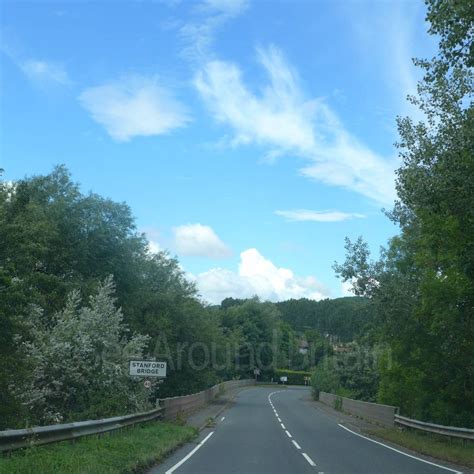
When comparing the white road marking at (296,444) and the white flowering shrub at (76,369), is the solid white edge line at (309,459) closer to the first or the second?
the white road marking at (296,444)

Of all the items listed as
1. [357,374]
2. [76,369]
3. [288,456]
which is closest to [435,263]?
[288,456]

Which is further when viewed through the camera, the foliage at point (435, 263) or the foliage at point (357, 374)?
the foliage at point (357, 374)

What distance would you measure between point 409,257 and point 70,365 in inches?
632

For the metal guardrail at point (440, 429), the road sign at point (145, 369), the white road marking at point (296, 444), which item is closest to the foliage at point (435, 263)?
the metal guardrail at point (440, 429)

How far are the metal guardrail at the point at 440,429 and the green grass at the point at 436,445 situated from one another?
1.01 ft

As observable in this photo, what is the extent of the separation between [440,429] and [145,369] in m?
10.8

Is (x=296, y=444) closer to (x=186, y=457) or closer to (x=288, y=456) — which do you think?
(x=288, y=456)

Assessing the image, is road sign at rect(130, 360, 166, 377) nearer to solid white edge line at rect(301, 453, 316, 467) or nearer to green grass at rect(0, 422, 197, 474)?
green grass at rect(0, 422, 197, 474)

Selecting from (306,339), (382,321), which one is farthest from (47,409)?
(306,339)

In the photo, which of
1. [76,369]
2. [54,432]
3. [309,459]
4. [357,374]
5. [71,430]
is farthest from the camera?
[357,374]

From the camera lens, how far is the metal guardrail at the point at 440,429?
19.3 meters

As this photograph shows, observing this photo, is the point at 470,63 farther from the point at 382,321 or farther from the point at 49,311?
the point at 49,311

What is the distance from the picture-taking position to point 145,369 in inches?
906

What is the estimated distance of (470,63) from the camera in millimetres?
12250
